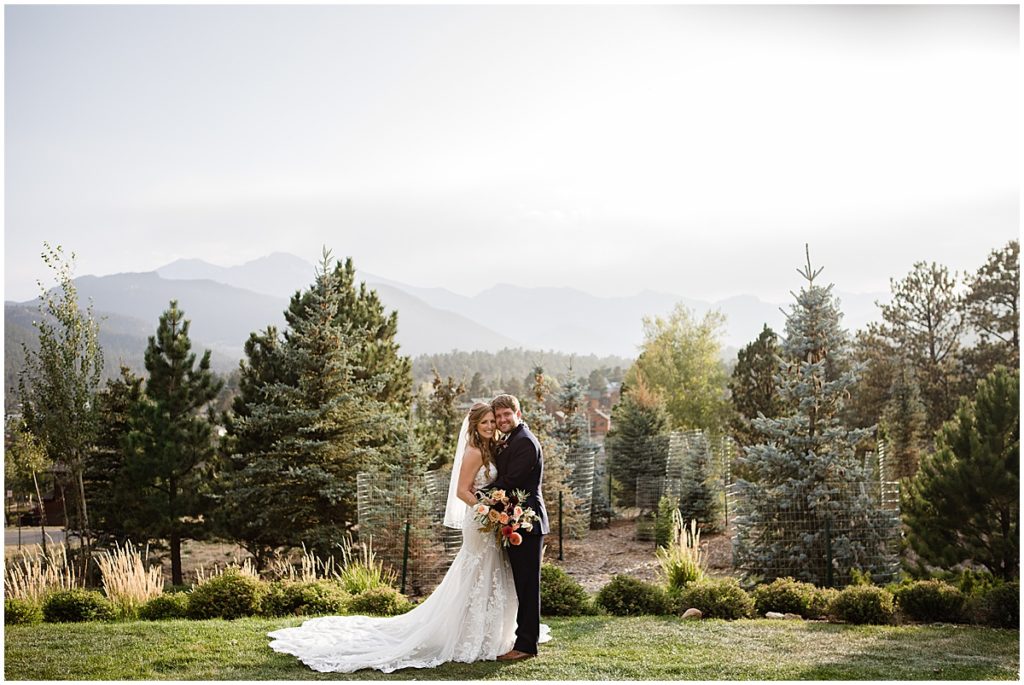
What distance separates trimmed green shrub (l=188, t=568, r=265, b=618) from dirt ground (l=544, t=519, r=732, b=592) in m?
4.40

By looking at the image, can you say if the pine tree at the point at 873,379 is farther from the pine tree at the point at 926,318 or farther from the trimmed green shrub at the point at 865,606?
the trimmed green shrub at the point at 865,606

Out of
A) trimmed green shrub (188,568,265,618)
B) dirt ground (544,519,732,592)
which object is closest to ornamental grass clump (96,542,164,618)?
trimmed green shrub (188,568,265,618)

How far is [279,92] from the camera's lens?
32.5 feet

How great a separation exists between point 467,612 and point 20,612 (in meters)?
3.73

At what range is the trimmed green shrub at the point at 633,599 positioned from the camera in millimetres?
6812

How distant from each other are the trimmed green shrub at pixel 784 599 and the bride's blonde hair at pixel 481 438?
9.78 ft

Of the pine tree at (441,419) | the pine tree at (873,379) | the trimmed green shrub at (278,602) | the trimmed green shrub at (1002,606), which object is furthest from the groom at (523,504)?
the pine tree at (873,379)

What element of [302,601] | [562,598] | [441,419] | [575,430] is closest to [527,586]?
[562,598]

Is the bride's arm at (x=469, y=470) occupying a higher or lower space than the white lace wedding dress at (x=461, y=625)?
higher

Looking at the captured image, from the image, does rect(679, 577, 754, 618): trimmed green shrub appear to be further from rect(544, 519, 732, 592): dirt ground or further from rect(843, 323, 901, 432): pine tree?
rect(843, 323, 901, 432): pine tree

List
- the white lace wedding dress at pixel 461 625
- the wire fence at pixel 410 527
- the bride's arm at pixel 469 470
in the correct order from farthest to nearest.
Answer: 1. the wire fence at pixel 410 527
2. the bride's arm at pixel 469 470
3. the white lace wedding dress at pixel 461 625

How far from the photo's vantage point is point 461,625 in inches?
202

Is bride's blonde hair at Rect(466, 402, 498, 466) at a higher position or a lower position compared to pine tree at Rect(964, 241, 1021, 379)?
lower

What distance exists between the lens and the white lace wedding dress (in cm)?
505
